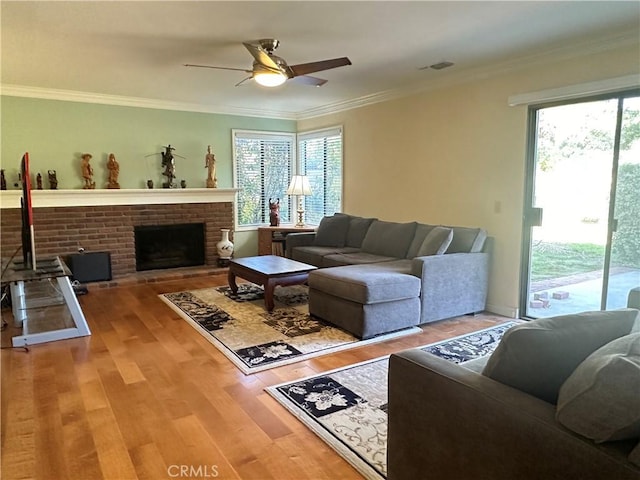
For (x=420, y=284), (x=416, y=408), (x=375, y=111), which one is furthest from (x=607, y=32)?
(x=416, y=408)

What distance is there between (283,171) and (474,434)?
20.5ft

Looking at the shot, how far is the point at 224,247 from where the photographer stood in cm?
648

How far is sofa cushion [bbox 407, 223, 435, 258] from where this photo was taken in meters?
4.69

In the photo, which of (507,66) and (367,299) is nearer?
(367,299)

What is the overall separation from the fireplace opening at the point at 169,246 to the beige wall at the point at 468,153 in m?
2.62

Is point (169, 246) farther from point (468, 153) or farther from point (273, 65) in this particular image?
point (468, 153)

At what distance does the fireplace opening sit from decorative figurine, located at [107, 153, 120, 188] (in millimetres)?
640

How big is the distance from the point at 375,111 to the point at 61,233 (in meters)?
4.26

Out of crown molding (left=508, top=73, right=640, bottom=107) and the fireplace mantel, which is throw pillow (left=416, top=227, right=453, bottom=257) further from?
the fireplace mantel

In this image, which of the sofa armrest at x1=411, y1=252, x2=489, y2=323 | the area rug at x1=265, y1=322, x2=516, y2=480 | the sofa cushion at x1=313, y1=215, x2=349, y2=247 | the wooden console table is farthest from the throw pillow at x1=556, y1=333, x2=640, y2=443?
the wooden console table

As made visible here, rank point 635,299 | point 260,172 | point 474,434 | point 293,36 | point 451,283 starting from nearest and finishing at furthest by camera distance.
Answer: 1. point 474,434
2. point 635,299
3. point 293,36
4. point 451,283
5. point 260,172

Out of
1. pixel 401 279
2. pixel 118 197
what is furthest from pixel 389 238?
pixel 118 197

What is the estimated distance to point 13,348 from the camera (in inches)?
135

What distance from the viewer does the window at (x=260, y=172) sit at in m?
6.88
